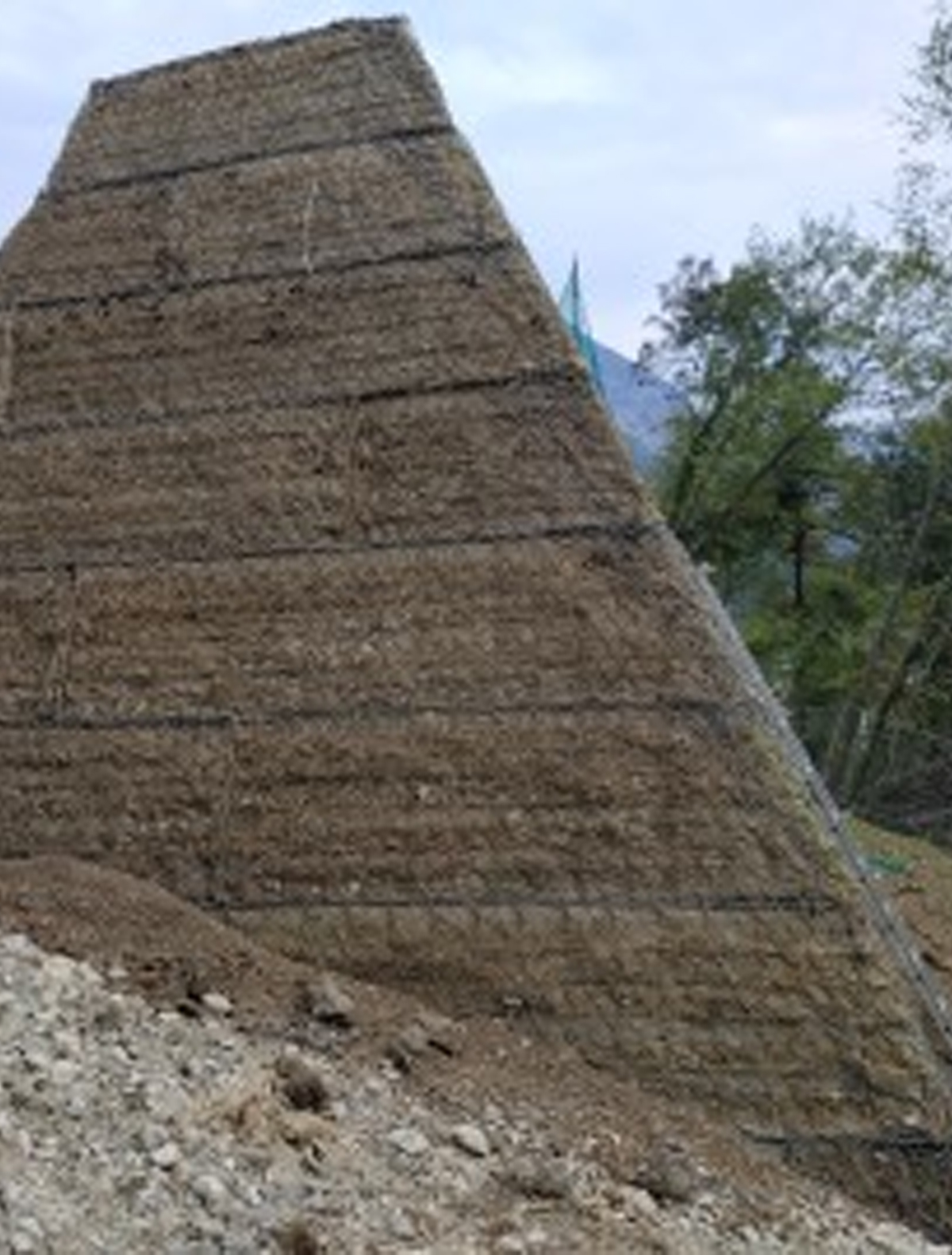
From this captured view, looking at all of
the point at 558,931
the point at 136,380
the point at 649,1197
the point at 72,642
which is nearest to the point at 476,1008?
the point at 558,931

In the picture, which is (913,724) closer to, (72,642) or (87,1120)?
(72,642)

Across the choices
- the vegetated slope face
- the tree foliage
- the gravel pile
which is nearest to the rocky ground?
the gravel pile

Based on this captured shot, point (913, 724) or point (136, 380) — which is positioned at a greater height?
point (136, 380)

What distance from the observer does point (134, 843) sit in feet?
19.1

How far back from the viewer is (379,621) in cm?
576

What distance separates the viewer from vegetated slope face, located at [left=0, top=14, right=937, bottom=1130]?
5176 mm

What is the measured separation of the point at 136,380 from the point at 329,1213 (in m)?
3.31

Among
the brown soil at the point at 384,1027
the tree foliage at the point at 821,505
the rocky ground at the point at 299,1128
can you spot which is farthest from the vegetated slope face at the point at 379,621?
the tree foliage at the point at 821,505

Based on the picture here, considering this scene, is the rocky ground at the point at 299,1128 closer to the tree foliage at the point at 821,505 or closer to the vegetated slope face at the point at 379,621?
the vegetated slope face at the point at 379,621

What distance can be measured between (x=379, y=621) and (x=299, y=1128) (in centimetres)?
184

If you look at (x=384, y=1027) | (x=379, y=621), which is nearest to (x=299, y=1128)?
(x=384, y=1027)

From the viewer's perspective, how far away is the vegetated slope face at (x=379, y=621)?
5.18 m

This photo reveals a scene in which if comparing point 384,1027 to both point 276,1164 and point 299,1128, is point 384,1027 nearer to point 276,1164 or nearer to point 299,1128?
point 299,1128

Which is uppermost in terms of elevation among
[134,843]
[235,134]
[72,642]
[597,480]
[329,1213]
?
[235,134]
